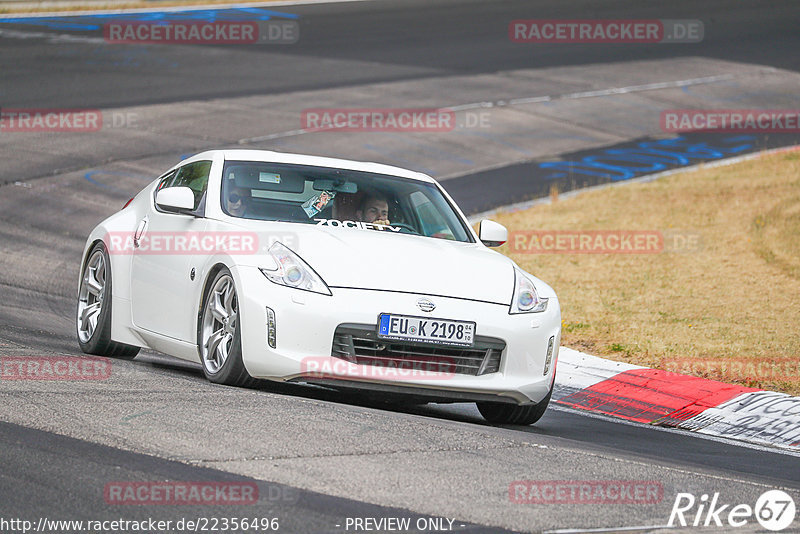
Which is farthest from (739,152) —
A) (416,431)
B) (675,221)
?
(416,431)

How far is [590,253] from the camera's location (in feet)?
49.8

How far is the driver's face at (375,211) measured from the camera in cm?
809

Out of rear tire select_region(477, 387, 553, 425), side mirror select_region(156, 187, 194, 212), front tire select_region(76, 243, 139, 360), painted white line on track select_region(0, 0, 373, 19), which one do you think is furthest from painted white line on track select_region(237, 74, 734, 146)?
rear tire select_region(477, 387, 553, 425)

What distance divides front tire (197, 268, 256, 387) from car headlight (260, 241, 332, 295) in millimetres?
275

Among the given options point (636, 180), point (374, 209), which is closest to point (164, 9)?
point (636, 180)

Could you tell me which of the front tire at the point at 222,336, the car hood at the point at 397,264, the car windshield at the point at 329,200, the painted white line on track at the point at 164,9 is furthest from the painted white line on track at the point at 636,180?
the painted white line on track at the point at 164,9

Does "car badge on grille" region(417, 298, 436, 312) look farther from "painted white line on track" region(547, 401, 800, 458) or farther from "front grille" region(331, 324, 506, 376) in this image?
"painted white line on track" region(547, 401, 800, 458)

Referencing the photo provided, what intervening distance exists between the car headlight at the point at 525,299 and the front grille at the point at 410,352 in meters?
0.28

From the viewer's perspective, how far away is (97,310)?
8.88 meters

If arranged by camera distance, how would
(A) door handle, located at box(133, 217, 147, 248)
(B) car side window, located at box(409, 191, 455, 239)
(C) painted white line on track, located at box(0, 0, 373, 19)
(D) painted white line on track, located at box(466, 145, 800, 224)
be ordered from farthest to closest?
(C) painted white line on track, located at box(0, 0, 373, 19), (D) painted white line on track, located at box(466, 145, 800, 224), (A) door handle, located at box(133, 217, 147, 248), (B) car side window, located at box(409, 191, 455, 239)

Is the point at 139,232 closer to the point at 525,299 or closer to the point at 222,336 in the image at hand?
the point at 222,336

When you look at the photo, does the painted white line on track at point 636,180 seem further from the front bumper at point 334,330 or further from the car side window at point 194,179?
the front bumper at point 334,330

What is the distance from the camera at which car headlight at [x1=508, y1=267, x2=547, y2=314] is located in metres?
7.29

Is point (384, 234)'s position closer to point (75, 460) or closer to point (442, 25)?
point (75, 460)
